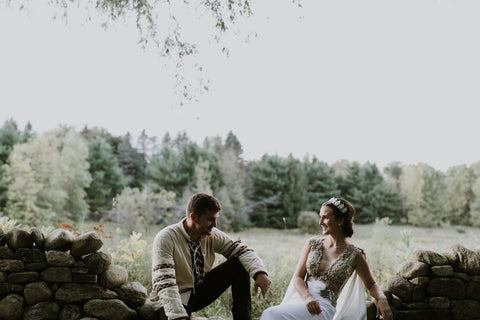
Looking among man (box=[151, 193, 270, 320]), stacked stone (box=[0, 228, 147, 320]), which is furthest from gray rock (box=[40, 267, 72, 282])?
man (box=[151, 193, 270, 320])

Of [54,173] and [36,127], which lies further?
[36,127]

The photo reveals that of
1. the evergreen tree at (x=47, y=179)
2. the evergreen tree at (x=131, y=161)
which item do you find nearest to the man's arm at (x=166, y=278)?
the evergreen tree at (x=47, y=179)

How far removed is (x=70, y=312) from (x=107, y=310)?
249mm

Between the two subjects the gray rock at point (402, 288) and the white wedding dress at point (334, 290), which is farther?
the gray rock at point (402, 288)

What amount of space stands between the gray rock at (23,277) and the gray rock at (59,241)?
183mm

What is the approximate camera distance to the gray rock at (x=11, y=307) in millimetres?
2502

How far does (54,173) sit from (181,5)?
748 centimetres

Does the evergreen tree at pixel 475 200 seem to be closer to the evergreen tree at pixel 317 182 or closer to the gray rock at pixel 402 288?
the evergreen tree at pixel 317 182

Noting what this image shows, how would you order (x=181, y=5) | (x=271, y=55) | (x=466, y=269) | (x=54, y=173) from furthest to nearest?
(x=54, y=173)
(x=271, y=55)
(x=181, y=5)
(x=466, y=269)

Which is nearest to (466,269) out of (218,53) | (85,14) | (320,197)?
(218,53)

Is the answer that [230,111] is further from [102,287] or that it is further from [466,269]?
[466,269]

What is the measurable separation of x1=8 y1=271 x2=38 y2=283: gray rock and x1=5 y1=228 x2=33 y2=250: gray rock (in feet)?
0.57

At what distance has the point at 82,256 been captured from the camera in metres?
2.70

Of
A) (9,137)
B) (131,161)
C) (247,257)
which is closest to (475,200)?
(247,257)
